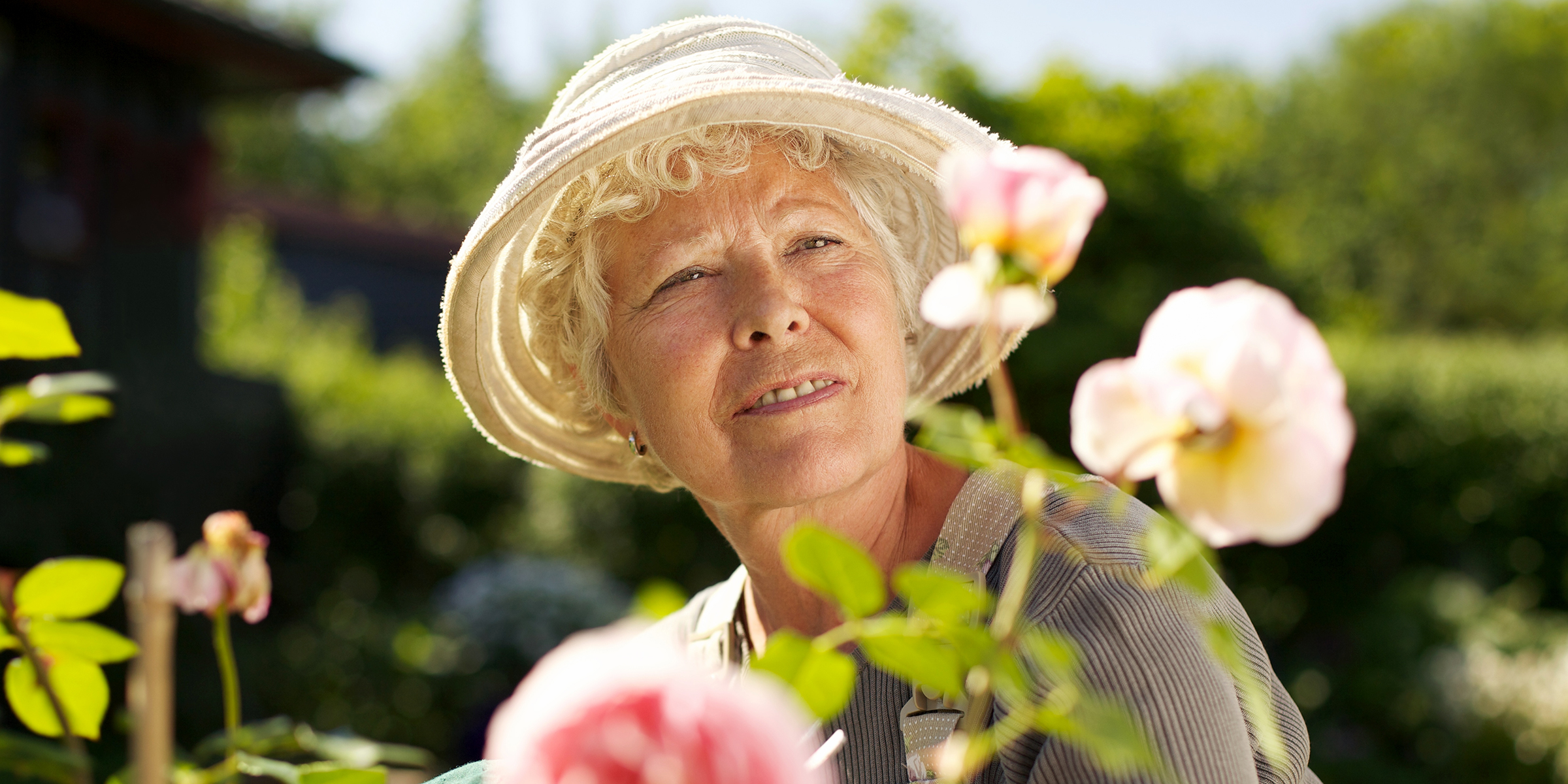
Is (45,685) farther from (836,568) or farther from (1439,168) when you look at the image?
(1439,168)

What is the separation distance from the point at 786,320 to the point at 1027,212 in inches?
40.3

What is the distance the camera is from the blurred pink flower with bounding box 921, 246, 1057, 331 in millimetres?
502

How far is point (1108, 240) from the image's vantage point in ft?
29.2

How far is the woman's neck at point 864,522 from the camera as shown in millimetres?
1767

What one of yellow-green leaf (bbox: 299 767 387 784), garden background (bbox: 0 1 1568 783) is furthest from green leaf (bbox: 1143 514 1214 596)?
garden background (bbox: 0 1 1568 783)

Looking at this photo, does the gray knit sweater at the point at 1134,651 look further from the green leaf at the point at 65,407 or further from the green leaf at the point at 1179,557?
the green leaf at the point at 65,407

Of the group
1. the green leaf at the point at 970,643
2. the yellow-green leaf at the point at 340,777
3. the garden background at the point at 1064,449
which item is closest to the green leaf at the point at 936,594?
the green leaf at the point at 970,643

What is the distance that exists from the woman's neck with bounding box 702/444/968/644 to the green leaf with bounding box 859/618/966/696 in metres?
1.16

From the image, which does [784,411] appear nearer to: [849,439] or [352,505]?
[849,439]

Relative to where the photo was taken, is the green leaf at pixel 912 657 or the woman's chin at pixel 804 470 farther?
the woman's chin at pixel 804 470

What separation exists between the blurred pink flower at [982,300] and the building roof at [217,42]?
281 inches

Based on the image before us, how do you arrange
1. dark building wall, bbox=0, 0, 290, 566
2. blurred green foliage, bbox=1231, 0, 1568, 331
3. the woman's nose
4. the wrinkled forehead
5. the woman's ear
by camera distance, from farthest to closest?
blurred green foliage, bbox=1231, 0, 1568, 331, dark building wall, bbox=0, 0, 290, 566, the woman's ear, the wrinkled forehead, the woman's nose

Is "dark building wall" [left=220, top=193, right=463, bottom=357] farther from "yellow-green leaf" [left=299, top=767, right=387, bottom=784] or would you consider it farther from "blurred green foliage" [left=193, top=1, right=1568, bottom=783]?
"yellow-green leaf" [left=299, top=767, right=387, bottom=784]

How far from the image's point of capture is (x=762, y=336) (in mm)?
1553
